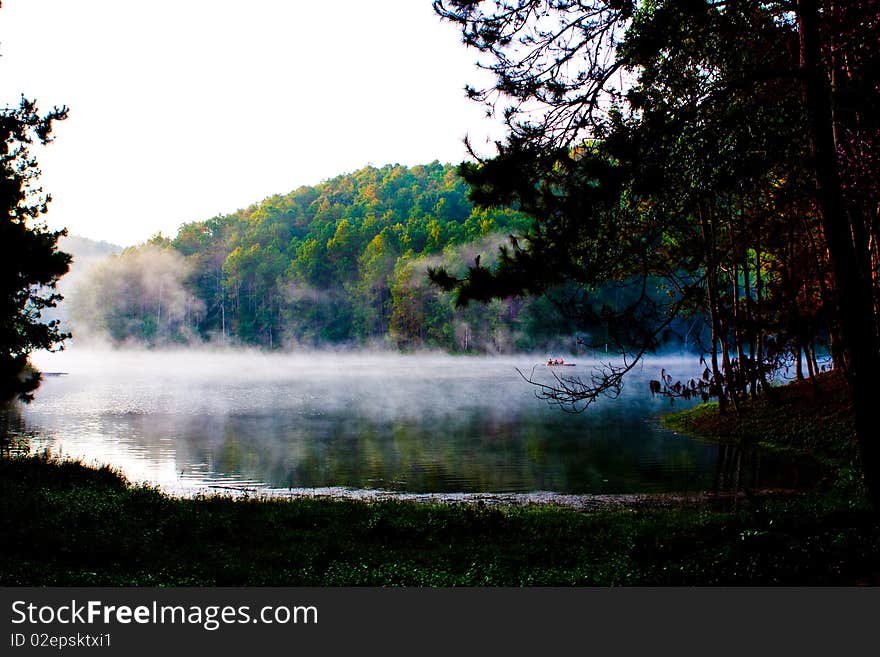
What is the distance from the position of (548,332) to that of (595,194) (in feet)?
289

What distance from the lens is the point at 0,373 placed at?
62.8ft

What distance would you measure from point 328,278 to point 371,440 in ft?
330

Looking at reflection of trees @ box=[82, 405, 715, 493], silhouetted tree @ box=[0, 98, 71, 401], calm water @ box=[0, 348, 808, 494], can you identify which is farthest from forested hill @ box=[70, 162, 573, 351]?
silhouetted tree @ box=[0, 98, 71, 401]

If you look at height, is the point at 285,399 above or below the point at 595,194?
below

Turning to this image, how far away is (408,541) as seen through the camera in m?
10.8

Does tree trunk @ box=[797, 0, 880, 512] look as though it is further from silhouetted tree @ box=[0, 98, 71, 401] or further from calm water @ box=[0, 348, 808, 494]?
silhouetted tree @ box=[0, 98, 71, 401]

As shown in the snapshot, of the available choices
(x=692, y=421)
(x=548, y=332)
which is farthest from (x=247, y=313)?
(x=692, y=421)

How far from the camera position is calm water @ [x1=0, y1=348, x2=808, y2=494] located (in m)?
19.2

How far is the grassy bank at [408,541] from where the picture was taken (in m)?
7.77

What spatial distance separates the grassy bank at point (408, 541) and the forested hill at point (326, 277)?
8227 centimetres

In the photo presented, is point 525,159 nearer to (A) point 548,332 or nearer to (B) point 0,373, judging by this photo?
(B) point 0,373

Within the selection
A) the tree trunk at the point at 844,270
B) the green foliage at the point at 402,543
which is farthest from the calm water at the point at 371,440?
the tree trunk at the point at 844,270

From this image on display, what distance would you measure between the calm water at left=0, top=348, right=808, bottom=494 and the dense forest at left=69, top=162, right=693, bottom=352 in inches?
2055

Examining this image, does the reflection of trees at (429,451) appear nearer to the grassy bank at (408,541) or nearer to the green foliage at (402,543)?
the grassy bank at (408,541)
